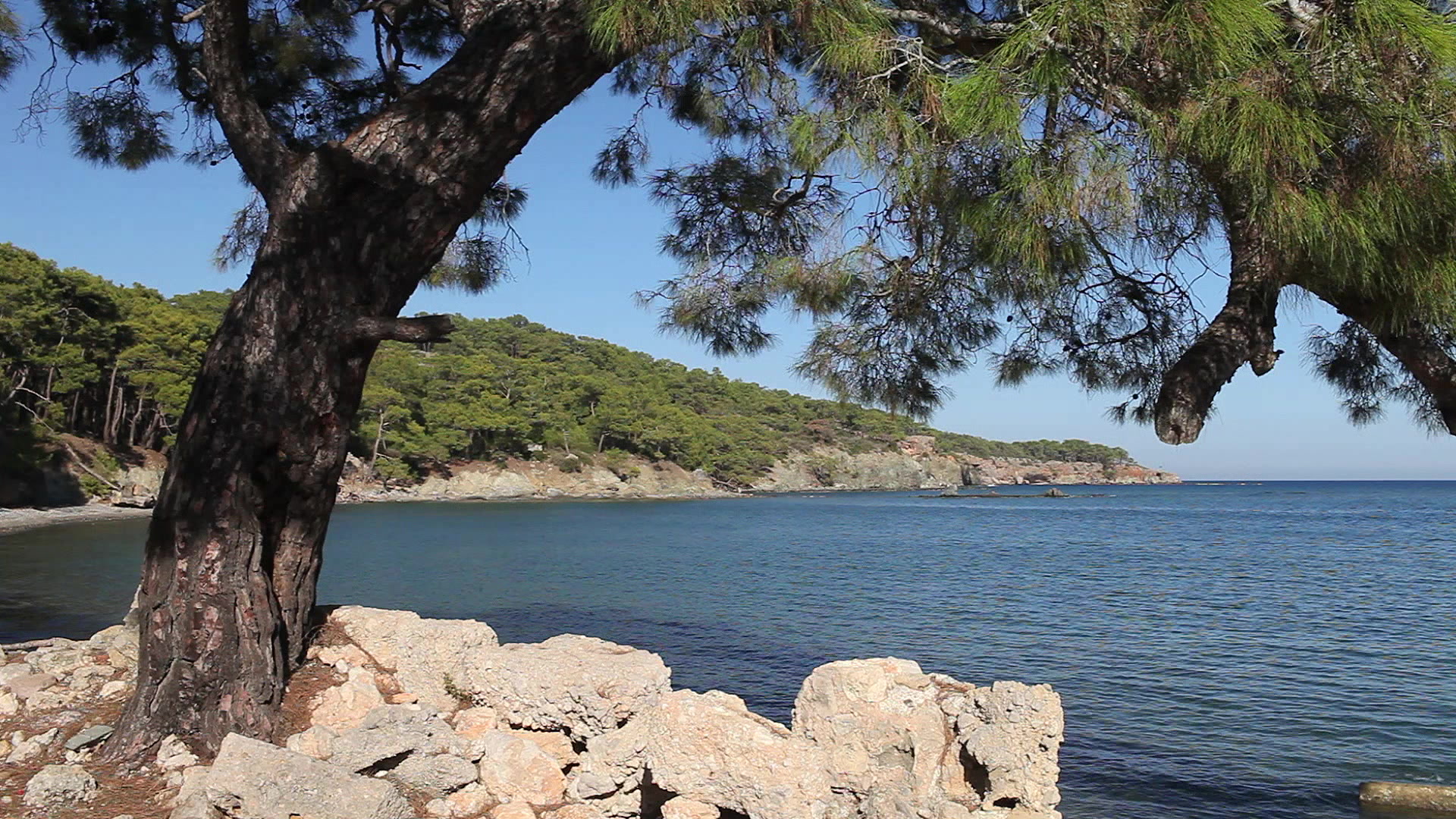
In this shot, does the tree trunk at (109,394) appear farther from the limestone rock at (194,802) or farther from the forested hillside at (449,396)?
the limestone rock at (194,802)

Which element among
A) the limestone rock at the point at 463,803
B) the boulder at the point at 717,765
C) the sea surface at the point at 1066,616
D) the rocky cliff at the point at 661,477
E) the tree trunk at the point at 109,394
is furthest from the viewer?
the rocky cliff at the point at 661,477

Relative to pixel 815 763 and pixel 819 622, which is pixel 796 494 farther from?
pixel 815 763

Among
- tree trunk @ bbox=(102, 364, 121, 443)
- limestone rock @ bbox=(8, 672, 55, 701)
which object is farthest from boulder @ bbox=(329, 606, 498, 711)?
tree trunk @ bbox=(102, 364, 121, 443)

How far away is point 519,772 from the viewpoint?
3.86 m

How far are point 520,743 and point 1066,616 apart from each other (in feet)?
49.9

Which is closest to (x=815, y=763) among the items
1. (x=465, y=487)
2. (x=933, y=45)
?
(x=933, y=45)

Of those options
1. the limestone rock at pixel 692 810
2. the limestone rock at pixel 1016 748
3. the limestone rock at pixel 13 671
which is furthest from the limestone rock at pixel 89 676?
the limestone rock at pixel 1016 748

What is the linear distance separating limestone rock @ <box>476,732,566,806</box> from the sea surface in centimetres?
533

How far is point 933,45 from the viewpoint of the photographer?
379 centimetres

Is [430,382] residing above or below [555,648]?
above

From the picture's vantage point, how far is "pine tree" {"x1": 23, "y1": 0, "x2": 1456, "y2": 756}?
8.84 feet

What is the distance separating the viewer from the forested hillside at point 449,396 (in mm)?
32094

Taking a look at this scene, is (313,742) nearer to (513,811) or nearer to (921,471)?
(513,811)

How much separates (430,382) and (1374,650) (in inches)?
2167
